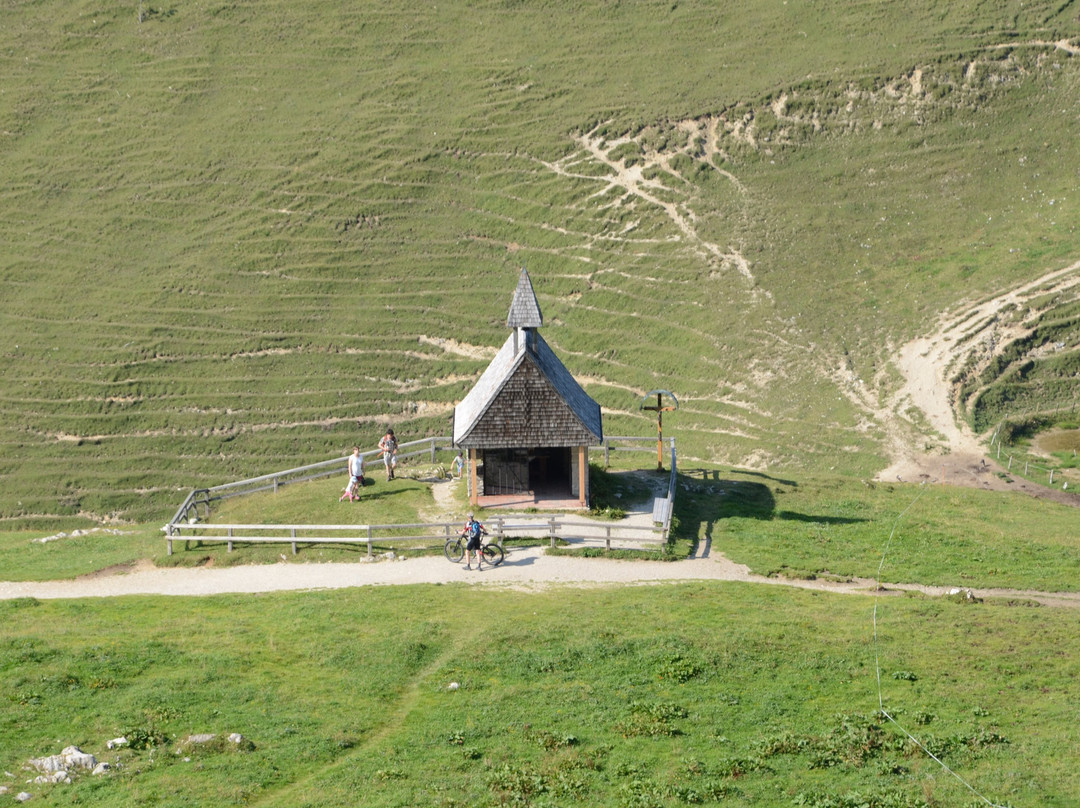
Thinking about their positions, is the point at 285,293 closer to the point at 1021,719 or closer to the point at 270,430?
the point at 270,430

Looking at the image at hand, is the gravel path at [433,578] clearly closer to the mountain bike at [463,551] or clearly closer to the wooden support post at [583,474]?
the mountain bike at [463,551]

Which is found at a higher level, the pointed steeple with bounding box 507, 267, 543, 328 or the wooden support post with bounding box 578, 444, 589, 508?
the pointed steeple with bounding box 507, 267, 543, 328

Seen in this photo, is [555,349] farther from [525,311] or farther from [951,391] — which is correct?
[525,311]

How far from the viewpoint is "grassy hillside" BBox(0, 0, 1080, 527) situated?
222ft

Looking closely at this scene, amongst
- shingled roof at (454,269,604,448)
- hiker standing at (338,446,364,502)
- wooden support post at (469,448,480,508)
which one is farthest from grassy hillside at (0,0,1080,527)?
hiker standing at (338,446,364,502)

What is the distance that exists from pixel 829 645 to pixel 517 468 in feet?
58.4

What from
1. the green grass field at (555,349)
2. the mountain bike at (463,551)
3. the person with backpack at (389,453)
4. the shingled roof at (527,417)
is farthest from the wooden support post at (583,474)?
the person with backpack at (389,453)

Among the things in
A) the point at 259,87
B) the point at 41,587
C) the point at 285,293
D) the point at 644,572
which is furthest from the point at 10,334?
the point at 644,572

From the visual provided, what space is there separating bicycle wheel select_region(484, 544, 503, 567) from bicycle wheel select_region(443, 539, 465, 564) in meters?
0.95

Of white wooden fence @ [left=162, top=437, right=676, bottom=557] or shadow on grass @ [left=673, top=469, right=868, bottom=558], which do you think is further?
shadow on grass @ [left=673, top=469, right=868, bottom=558]

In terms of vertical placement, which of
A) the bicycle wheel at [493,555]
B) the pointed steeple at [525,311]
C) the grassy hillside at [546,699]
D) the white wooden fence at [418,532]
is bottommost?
the grassy hillside at [546,699]

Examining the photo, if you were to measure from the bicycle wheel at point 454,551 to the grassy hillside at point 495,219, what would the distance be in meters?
24.6

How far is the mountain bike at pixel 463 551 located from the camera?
38.5 metres

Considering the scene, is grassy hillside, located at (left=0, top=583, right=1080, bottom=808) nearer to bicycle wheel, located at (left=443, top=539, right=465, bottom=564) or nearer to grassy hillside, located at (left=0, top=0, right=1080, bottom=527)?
bicycle wheel, located at (left=443, top=539, right=465, bottom=564)
